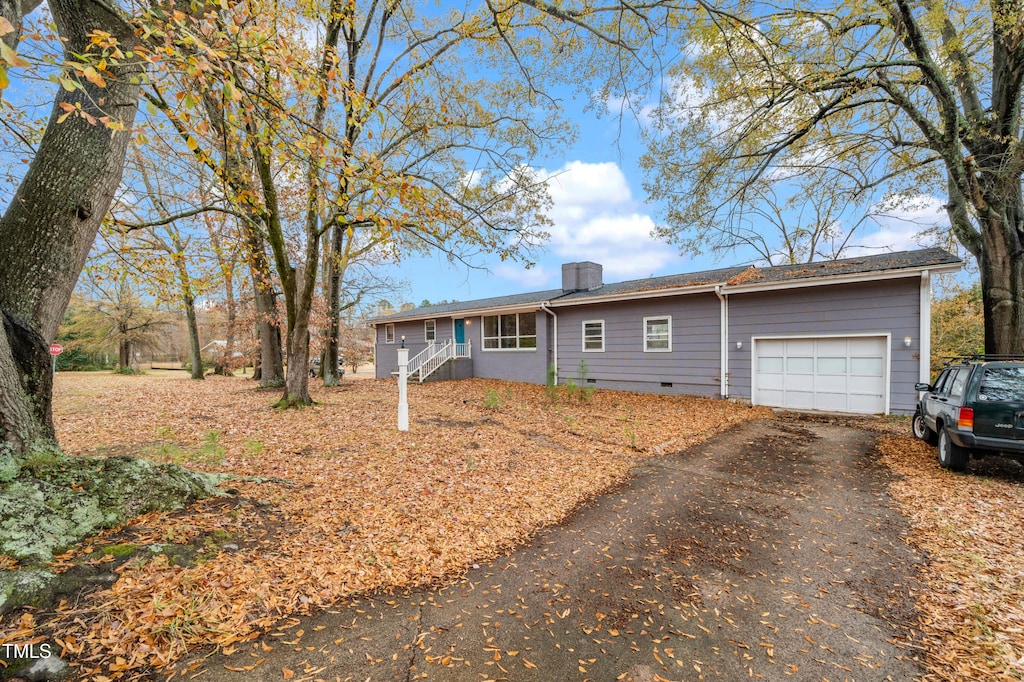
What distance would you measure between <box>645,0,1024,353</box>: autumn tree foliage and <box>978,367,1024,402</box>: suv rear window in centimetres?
403

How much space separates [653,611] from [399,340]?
19.0 metres

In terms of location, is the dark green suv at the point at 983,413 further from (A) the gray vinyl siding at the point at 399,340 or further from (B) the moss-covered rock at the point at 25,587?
(A) the gray vinyl siding at the point at 399,340

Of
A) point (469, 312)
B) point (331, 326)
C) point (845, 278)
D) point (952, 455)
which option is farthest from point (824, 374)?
point (331, 326)

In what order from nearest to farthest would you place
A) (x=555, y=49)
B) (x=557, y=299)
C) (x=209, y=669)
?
(x=209, y=669)
(x=555, y=49)
(x=557, y=299)

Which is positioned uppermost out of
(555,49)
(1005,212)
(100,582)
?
(555,49)

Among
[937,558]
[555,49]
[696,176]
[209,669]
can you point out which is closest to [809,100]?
[696,176]

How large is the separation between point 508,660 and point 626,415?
757 cm

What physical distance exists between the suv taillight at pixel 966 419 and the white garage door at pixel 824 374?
492 centimetres

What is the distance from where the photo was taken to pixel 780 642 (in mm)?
Answer: 2369

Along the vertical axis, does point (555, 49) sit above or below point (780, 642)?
above

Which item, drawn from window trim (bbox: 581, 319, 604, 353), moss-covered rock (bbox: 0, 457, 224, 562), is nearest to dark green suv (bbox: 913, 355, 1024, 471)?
moss-covered rock (bbox: 0, 457, 224, 562)

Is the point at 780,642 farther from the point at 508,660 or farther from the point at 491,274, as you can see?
the point at 491,274

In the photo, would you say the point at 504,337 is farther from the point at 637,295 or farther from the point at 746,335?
the point at 746,335

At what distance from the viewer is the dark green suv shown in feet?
15.1
